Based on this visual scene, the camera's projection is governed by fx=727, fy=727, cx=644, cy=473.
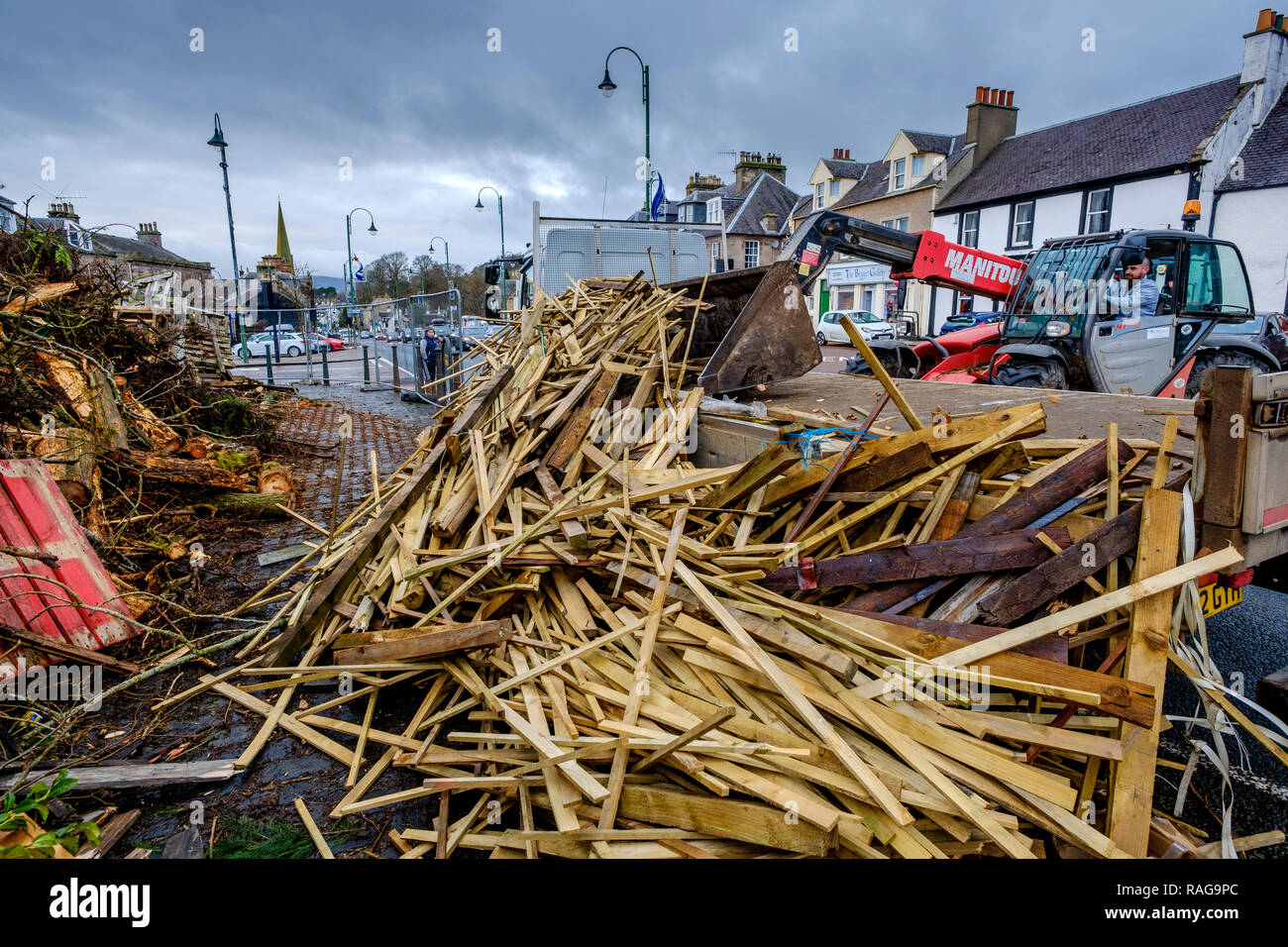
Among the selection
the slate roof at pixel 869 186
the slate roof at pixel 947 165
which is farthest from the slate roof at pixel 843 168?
the slate roof at pixel 947 165

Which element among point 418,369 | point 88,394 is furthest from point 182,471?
point 418,369

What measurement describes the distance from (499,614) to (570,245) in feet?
22.1

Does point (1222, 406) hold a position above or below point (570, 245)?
below

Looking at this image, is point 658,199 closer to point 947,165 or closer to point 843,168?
point 947,165

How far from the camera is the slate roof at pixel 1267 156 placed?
23172mm

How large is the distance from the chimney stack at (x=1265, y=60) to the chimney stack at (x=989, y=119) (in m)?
10.9

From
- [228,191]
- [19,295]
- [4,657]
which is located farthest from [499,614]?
[228,191]

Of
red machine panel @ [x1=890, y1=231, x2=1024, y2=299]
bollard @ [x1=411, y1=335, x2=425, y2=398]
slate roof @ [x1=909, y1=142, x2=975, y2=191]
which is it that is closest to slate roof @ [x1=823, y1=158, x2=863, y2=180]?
slate roof @ [x1=909, y1=142, x2=975, y2=191]

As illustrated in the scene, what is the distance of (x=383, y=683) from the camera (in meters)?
3.71

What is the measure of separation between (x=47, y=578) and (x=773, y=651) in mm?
4092

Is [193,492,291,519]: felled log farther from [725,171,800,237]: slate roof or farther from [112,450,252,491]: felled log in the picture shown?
[725,171,800,237]: slate roof

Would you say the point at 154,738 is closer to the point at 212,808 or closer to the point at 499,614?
the point at 212,808

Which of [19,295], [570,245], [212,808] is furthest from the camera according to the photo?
[570,245]

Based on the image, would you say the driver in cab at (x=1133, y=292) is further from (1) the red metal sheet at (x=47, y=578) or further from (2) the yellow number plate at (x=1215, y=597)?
(1) the red metal sheet at (x=47, y=578)
